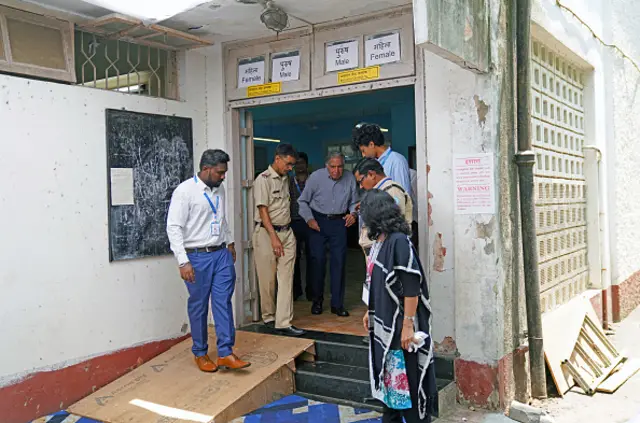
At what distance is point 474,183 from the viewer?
4121 mm

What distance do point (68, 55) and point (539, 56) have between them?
4284 millimetres

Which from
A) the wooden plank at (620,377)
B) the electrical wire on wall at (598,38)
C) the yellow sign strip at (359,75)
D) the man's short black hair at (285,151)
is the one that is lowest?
the wooden plank at (620,377)

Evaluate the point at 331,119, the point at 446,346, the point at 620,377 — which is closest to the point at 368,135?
the point at 446,346

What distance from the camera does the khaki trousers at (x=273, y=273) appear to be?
5.20 m

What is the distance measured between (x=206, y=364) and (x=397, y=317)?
6.37 feet

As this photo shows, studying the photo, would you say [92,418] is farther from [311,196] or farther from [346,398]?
[311,196]

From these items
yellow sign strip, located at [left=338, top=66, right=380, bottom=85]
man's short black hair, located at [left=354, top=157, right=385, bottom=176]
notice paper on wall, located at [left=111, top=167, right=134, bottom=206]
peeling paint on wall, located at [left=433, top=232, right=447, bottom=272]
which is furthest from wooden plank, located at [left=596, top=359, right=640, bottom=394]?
notice paper on wall, located at [left=111, top=167, right=134, bottom=206]

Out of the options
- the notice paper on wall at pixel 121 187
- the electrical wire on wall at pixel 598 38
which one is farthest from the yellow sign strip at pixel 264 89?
the electrical wire on wall at pixel 598 38

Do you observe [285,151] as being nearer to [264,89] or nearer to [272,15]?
[264,89]

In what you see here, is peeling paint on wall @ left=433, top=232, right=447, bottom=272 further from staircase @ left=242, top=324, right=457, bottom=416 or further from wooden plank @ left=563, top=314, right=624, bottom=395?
wooden plank @ left=563, top=314, right=624, bottom=395

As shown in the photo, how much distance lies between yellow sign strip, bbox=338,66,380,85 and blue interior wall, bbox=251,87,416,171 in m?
4.96

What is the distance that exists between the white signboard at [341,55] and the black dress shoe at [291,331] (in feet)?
7.63

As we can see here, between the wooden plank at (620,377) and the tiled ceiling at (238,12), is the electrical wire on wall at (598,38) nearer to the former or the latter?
the tiled ceiling at (238,12)

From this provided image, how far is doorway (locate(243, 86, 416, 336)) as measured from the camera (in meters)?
7.35
